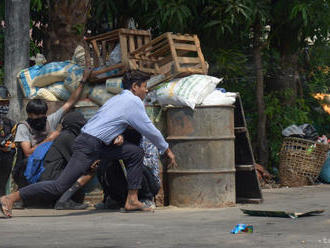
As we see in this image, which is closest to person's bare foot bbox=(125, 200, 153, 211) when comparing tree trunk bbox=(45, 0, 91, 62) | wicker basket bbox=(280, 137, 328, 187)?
tree trunk bbox=(45, 0, 91, 62)

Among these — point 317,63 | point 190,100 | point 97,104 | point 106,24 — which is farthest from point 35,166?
point 317,63

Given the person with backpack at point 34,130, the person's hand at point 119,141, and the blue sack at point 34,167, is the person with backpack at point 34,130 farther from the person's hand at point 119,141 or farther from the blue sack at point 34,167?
the person's hand at point 119,141

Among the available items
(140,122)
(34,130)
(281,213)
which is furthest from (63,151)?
(281,213)

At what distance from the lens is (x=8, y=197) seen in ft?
24.8

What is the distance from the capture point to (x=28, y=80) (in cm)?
957

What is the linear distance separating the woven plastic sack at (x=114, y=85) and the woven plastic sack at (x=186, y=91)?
0.43 metres

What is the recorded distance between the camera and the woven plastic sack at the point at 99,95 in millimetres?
9094

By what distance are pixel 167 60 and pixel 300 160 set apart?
11.5 ft

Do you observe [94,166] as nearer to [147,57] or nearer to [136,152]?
[136,152]

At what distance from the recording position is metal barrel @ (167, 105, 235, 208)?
8695 mm

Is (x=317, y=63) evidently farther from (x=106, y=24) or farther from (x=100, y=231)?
(x=100, y=231)

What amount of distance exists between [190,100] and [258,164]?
4.07 metres

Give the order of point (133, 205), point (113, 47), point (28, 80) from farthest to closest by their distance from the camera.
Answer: point (113, 47), point (28, 80), point (133, 205)

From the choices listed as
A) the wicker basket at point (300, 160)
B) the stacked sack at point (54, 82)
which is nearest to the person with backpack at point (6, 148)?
the stacked sack at point (54, 82)
